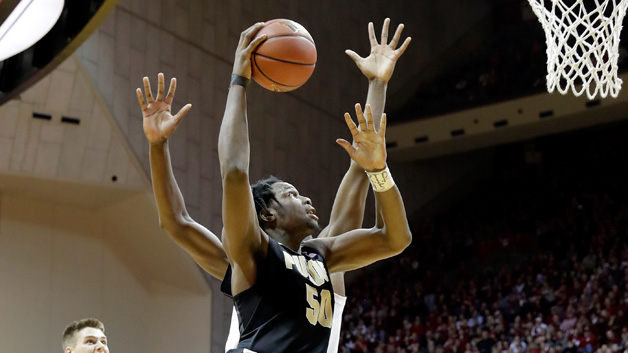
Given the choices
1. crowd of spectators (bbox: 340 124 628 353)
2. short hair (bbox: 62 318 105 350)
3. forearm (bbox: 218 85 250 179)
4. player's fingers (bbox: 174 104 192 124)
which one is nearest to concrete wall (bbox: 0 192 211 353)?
crowd of spectators (bbox: 340 124 628 353)

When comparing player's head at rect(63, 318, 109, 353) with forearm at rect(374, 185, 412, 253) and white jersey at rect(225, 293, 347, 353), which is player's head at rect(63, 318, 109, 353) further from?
forearm at rect(374, 185, 412, 253)

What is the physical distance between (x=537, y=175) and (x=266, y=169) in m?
7.24

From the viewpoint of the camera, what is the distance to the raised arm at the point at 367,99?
147 inches

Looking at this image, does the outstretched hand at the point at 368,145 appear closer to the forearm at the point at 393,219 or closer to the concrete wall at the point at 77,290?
the forearm at the point at 393,219

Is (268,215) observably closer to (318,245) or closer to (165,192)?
(318,245)

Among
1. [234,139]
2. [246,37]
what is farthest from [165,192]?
[246,37]

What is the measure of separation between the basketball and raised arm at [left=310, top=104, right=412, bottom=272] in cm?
42

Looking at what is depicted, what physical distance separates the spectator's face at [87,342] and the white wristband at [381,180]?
1.96 meters

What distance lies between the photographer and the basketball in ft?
11.1

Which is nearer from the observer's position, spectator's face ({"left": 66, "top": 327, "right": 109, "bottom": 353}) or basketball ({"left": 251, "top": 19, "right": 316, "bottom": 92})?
basketball ({"left": 251, "top": 19, "right": 316, "bottom": 92})

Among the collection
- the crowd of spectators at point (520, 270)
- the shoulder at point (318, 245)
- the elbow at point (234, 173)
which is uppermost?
the elbow at point (234, 173)

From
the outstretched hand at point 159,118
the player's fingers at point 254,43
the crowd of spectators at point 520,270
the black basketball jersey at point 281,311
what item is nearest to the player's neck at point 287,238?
the black basketball jersey at point 281,311

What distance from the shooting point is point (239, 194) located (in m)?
2.96

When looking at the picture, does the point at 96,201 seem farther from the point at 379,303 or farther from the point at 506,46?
the point at 506,46
